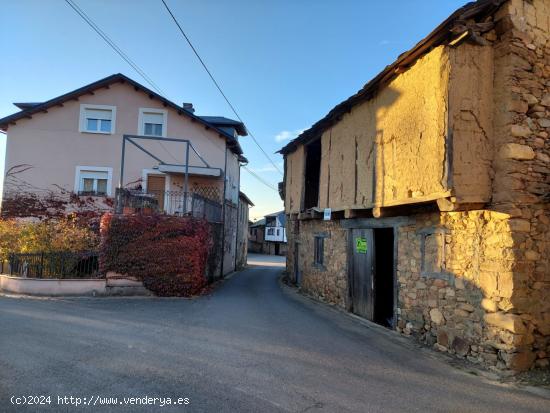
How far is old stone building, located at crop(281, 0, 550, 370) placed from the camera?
5.57 metres

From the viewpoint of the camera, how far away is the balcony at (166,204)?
12.0 m

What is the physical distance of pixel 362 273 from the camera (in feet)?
31.6

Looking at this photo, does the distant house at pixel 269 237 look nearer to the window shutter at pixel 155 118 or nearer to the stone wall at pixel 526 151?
the window shutter at pixel 155 118

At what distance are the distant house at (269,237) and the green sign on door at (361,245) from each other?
1541 inches

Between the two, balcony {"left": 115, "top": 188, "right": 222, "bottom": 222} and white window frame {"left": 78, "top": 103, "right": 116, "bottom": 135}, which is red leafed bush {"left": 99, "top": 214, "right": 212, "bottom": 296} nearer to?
balcony {"left": 115, "top": 188, "right": 222, "bottom": 222}

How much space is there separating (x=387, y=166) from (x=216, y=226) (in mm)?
10119

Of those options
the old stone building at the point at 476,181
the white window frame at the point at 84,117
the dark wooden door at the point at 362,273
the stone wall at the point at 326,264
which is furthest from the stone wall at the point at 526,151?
the white window frame at the point at 84,117

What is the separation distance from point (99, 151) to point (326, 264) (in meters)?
11.7

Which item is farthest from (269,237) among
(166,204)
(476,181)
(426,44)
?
(476,181)

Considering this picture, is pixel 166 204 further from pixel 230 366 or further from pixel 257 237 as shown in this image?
pixel 257 237

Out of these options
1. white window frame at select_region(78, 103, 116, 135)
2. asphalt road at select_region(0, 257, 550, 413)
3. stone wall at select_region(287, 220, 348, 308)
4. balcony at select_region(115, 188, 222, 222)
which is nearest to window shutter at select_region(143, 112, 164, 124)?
white window frame at select_region(78, 103, 116, 135)

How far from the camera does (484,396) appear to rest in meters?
4.62

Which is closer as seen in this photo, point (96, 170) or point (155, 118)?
point (96, 170)

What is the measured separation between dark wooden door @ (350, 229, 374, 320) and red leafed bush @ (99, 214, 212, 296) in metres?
4.95
